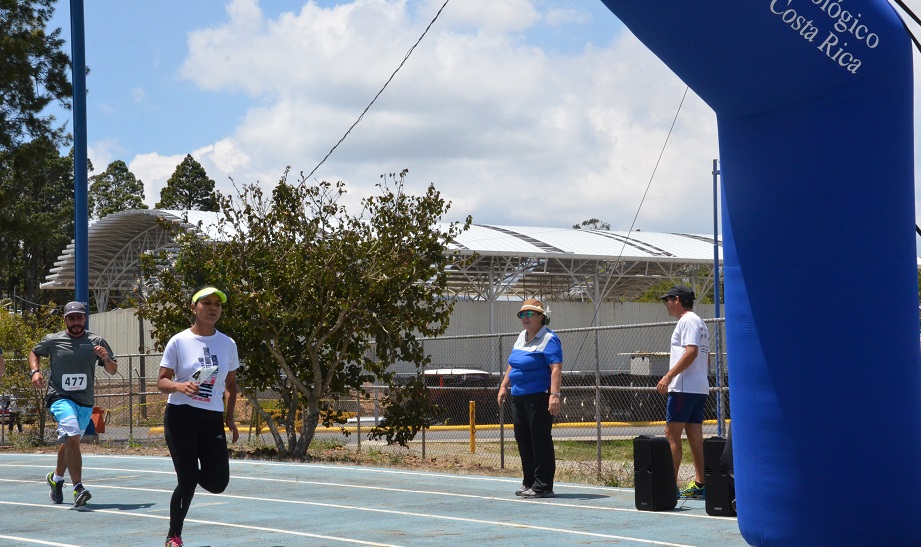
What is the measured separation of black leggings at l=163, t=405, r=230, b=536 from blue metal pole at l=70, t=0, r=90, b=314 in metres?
11.0

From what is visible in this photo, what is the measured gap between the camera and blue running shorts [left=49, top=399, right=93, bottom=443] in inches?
401

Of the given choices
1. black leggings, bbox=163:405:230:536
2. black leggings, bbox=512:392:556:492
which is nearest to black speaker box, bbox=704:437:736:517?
black leggings, bbox=512:392:556:492

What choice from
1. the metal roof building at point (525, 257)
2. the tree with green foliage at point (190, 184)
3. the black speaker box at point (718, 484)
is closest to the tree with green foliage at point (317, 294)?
the black speaker box at point (718, 484)

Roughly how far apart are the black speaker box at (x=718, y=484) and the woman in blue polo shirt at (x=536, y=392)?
67.7 inches

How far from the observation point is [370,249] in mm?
15758

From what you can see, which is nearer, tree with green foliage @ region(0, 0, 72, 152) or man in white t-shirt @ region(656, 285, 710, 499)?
man in white t-shirt @ region(656, 285, 710, 499)

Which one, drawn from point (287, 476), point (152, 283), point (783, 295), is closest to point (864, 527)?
point (783, 295)

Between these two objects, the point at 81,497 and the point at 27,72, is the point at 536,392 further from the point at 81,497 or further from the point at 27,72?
the point at 27,72

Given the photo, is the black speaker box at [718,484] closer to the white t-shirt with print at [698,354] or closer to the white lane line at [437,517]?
the white t-shirt with print at [698,354]

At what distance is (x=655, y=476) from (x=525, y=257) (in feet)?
113

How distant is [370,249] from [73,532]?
7.49 m

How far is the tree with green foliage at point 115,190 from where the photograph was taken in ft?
260

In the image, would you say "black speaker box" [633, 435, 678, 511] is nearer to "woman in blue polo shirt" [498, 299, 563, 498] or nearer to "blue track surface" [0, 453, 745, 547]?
"blue track surface" [0, 453, 745, 547]

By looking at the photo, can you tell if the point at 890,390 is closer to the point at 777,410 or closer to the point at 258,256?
the point at 777,410
